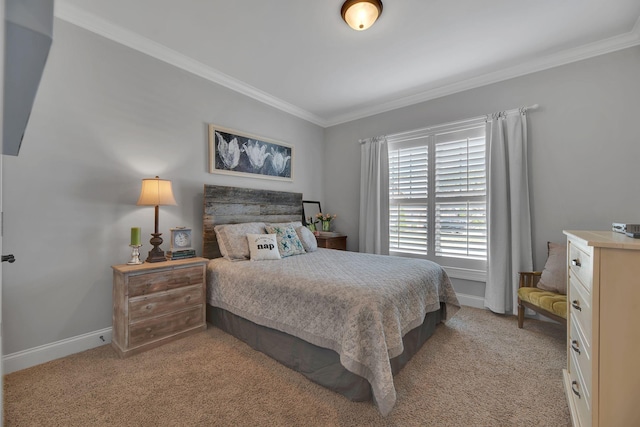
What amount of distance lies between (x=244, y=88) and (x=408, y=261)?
2.87 m

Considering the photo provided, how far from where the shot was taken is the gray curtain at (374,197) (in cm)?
403

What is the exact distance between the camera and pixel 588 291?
124cm

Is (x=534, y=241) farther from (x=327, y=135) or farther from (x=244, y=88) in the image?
(x=244, y=88)

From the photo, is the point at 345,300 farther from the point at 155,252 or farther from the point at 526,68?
the point at 526,68

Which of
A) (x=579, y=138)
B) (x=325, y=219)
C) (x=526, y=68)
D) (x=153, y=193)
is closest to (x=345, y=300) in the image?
(x=153, y=193)

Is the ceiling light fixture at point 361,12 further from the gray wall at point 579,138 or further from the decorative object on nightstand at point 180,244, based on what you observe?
the decorative object on nightstand at point 180,244

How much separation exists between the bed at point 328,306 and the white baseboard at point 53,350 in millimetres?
906

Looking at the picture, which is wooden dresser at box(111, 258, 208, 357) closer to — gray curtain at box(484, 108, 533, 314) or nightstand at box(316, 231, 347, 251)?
nightstand at box(316, 231, 347, 251)

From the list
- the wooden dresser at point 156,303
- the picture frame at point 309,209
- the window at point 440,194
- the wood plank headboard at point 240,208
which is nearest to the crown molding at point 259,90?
the window at point 440,194

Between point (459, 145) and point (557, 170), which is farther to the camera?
point (459, 145)

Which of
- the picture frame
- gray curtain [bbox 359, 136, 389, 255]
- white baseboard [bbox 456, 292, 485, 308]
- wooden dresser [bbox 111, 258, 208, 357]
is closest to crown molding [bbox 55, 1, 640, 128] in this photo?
gray curtain [bbox 359, 136, 389, 255]

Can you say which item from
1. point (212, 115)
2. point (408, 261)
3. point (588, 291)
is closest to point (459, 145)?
Answer: point (408, 261)

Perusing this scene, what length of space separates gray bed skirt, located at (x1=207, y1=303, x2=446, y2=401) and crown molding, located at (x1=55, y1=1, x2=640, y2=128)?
259 centimetres

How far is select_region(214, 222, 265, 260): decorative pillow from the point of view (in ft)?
9.52
